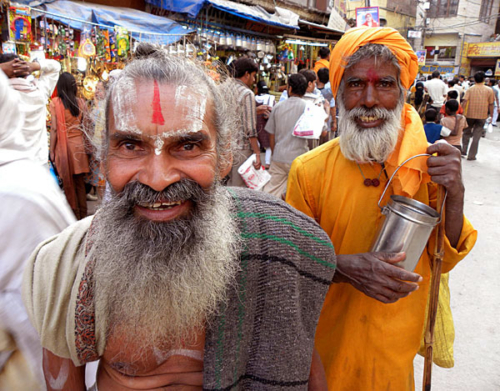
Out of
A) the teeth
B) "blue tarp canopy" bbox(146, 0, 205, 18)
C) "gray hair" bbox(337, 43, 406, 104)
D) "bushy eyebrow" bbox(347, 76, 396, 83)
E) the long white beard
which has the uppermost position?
"blue tarp canopy" bbox(146, 0, 205, 18)

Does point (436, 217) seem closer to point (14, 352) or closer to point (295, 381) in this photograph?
point (295, 381)

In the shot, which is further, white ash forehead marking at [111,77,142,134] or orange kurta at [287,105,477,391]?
orange kurta at [287,105,477,391]

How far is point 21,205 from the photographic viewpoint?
1.46 metres

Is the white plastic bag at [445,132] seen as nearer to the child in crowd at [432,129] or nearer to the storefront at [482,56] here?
the child in crowd at [432,129]

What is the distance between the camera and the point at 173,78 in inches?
49.8

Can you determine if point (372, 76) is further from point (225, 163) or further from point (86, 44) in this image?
point (86, 44)

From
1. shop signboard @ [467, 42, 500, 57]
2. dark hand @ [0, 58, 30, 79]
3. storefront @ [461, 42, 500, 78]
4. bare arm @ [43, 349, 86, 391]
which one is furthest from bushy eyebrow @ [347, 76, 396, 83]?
shop signboard @ [467, 42, 500, 57]

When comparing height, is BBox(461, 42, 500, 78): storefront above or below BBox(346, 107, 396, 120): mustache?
above

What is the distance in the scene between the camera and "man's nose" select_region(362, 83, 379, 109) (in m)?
1.81

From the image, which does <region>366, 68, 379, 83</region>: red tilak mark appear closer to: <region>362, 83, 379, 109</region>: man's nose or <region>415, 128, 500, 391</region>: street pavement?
<region>362, 83, 379, 109</region>: man's nose

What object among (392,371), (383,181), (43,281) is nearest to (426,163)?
(383,181)

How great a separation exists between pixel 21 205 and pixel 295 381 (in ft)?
4.04

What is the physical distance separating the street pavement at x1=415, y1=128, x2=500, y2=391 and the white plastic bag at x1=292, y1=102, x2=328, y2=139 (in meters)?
2.37

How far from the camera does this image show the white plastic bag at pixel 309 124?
4.91 meters
